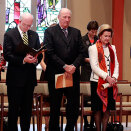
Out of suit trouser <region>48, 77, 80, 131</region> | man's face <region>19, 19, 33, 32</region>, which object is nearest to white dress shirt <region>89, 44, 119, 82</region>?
suit trouser <region>48, 77, 80, 131</region>

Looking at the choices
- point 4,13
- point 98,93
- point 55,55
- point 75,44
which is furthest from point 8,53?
point 4,13

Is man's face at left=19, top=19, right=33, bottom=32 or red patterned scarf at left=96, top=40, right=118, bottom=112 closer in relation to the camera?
man's face at left=19, top=19, right=33, bottom=32

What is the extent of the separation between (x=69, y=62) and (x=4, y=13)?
4.24 meters

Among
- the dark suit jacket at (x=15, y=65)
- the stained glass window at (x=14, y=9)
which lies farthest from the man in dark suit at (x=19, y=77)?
the stained glass window at (x=14, y=9)

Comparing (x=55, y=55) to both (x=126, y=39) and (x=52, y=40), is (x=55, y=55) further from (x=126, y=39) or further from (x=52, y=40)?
(x=126, y=39)

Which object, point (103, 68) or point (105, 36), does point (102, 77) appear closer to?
point (103, 68)

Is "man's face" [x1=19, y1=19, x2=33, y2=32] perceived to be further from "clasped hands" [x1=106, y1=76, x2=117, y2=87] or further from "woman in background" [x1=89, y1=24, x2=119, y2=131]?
"clasped hands" [x1=106, y1=76, x2=117, y2=87]

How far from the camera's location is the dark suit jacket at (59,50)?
4930 millimetres

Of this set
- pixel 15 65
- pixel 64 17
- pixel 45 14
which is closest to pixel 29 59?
pixel 15 65

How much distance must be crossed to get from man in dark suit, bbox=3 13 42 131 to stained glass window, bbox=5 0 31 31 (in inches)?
159

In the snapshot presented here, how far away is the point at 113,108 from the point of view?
5.13 meters

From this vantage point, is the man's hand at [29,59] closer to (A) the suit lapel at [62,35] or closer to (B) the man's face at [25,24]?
(B) the man's face at [25,24]

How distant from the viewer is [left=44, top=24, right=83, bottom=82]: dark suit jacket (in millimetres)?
4930

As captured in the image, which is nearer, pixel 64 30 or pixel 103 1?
pixel 64 30
